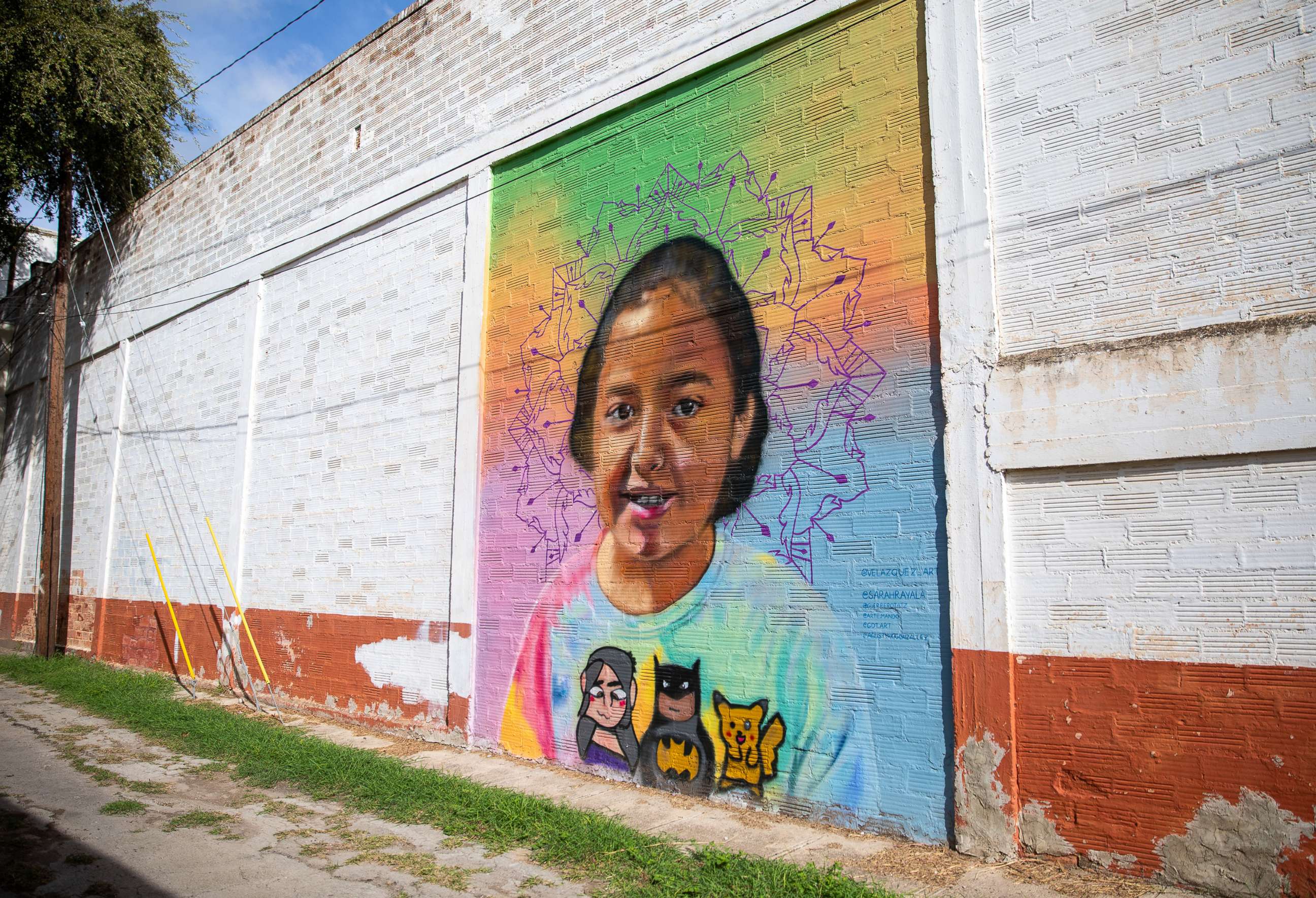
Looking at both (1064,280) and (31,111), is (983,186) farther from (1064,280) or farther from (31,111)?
(31,111)

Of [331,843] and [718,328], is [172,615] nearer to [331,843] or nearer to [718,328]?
[331,843]

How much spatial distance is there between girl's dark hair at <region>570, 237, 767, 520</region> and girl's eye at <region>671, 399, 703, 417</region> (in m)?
0.38

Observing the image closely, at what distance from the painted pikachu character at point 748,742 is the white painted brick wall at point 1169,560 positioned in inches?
69.6

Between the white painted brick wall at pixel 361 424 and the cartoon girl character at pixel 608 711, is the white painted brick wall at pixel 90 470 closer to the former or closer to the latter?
the white painted brick wall at pixel 361 424

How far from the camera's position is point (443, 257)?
9117mm

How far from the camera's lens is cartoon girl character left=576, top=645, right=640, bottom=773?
6789 millimetres

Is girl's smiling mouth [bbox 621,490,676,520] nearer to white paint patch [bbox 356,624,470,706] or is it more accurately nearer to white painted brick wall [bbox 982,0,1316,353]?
white paint patch [bbox 356,624,470,706]

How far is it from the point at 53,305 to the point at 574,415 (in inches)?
495

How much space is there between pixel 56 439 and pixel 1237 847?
54.3 feet

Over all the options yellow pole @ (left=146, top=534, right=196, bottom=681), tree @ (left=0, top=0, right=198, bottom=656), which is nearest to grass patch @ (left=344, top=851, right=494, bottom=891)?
yellow pole @ (left=146, top=534, right=196, bottom=681)

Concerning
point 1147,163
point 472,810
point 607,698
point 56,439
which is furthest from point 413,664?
point 56,439

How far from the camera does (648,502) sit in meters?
6.91

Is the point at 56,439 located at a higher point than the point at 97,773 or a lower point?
higher

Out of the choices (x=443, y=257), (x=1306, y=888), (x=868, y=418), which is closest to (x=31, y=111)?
(x=443, y=257)
